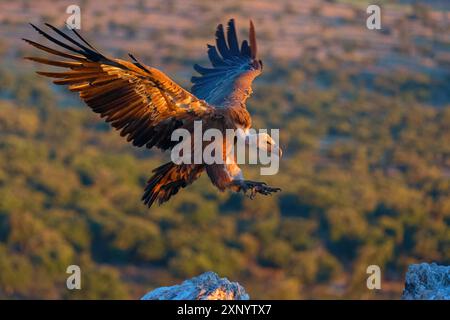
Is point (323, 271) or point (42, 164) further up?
point (42, 164)

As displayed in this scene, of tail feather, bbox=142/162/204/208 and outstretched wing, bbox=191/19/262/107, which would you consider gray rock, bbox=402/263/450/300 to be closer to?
tail feather, bbox=142/162/204/208

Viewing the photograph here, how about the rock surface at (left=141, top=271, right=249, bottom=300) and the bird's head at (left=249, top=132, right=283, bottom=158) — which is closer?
the rock surface at (left=141, top=271, right=249, bottom=300)

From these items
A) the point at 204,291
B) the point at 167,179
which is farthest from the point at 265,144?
the point at 204,291

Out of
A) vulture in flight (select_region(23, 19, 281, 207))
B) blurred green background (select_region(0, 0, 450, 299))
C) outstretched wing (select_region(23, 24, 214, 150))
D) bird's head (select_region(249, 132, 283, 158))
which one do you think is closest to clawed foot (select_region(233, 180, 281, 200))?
vulture in flight (select_region(23, 19, 281, 207))

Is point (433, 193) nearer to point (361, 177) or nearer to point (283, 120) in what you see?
point (361, 177)

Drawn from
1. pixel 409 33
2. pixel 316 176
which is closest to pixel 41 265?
pixel 316 176

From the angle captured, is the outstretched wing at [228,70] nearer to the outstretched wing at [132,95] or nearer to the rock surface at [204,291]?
the outstretched wing at [132,95]

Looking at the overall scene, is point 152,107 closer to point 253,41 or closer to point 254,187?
point 254,187
